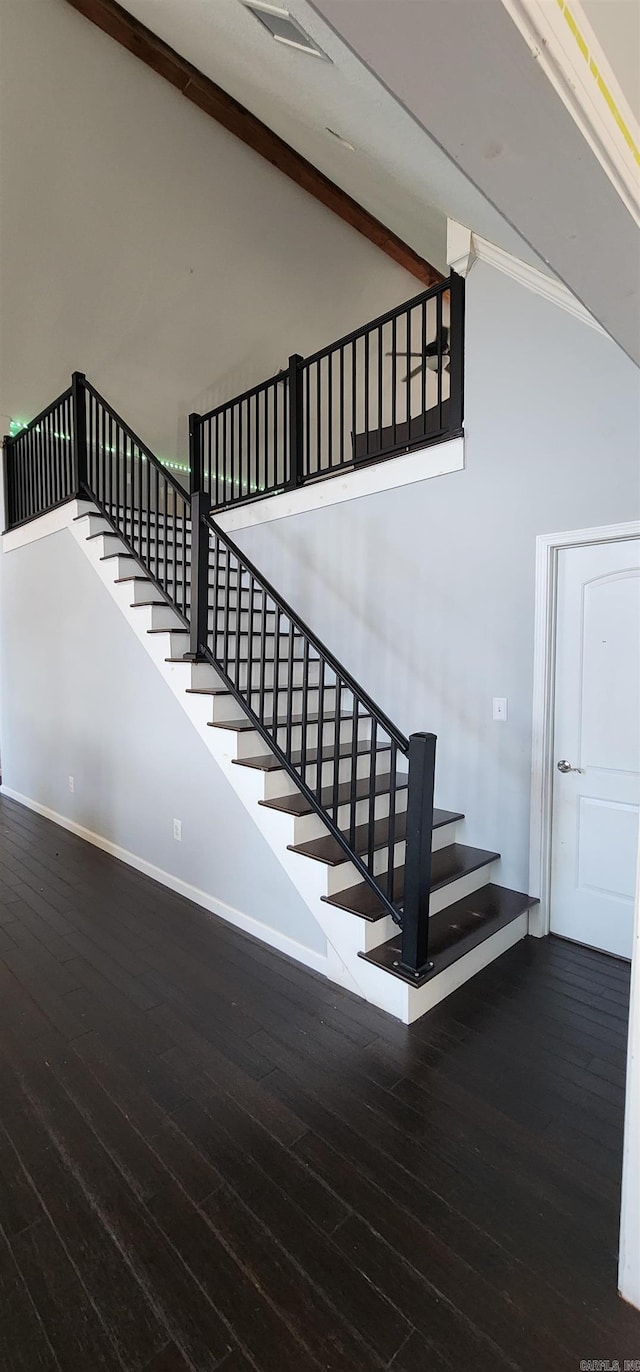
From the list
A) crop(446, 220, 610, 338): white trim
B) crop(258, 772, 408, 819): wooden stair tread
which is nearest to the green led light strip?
crop(446, 220, 610, 338): white trim

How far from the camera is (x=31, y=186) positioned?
16.6 ft

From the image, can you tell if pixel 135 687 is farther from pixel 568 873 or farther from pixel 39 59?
pixel 39 59

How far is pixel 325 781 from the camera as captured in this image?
121 inches

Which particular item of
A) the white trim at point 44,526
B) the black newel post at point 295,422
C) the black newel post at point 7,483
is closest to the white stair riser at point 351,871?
the black newel post at point 295,422

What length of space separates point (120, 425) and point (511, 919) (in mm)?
3951

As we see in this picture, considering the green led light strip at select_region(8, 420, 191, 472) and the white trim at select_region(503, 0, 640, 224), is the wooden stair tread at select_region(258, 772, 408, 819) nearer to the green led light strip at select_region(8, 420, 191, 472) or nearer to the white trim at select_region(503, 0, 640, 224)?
the white trim at select_region(503, 0, 640, 224)

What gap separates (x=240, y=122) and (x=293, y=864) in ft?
26.0

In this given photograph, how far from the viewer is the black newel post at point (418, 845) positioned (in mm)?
2166

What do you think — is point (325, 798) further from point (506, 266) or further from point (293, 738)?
point (506, 266)

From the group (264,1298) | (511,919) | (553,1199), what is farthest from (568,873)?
(264,1298)

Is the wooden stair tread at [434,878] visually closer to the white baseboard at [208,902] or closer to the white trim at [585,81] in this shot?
the white baseboard at [208,902]

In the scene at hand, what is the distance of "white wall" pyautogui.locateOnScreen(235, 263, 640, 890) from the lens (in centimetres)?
266

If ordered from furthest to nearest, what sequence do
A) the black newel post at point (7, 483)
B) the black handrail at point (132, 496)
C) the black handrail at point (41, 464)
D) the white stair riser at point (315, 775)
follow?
the black newel post at point (7, 483), the black handrail at point (41, 464), the black handrail at point (132, 496), the white stair riser at point (315, 775)

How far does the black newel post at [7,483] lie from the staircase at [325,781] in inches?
58.9
